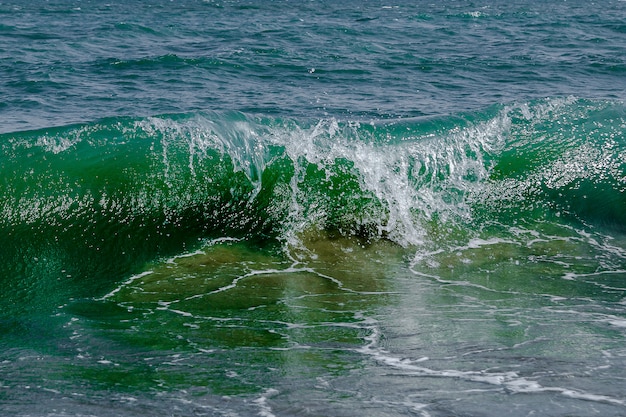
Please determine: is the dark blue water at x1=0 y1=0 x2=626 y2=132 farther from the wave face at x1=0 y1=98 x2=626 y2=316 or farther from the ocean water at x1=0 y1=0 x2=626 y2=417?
the wave face at x1=0 y1=98 x2=626 y2=316

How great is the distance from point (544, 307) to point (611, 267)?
1631mm

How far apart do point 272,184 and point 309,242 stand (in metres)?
1.27

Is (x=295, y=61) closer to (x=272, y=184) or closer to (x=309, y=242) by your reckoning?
(x=272, y=184)

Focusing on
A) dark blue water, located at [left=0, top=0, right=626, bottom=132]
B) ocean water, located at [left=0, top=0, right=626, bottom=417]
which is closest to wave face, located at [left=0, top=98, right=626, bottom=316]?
ocean water, located at [left=0, top=0, right=626, bottom=417]

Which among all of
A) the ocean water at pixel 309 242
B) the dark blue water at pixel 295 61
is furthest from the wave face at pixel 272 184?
the dark blue water at pixel 295 61

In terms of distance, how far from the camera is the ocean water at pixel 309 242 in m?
5.84

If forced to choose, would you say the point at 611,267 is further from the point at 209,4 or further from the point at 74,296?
the point at 209,4

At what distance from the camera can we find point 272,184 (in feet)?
33.8

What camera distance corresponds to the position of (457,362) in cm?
612

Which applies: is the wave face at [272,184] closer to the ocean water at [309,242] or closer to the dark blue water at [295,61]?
the ocean water at [309,242]

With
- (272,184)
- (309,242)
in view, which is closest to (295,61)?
(272,184)

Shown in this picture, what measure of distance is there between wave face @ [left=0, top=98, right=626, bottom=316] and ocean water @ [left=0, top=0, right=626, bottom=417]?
0.03 meters

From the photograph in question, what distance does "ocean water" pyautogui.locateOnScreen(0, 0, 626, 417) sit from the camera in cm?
584

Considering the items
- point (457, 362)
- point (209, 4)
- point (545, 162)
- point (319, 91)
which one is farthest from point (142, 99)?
point (209, 4)
